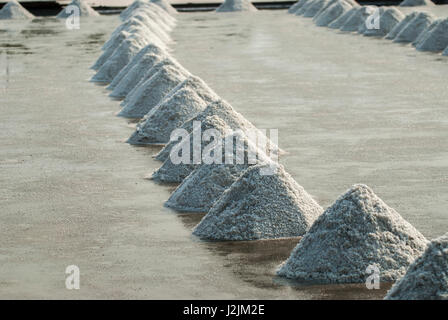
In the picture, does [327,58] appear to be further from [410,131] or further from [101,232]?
[101,232]

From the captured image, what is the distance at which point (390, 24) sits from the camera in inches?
1228

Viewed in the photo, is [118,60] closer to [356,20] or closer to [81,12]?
[356,20]

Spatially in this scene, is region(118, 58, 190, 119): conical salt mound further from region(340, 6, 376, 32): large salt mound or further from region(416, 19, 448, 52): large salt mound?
region(340, 6, 376, 32): large salt mound

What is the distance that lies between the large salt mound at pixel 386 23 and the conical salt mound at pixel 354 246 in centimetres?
2390

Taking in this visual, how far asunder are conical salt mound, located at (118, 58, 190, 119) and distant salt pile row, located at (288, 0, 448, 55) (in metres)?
9.98

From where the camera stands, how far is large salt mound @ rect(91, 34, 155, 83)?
21750 mm

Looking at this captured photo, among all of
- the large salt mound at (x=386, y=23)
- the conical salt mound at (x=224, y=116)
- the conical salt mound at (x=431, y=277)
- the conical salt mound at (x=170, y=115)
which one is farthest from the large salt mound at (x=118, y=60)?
the conical salt mound at (x=431, y=277)

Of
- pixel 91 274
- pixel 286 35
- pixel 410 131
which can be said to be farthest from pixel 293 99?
pixel 286 35

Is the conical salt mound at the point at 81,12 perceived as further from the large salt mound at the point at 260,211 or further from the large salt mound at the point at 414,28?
the large salt mound at the point at 260,211

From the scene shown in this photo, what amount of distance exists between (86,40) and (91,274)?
26508 mm

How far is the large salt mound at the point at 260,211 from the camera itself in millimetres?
8469

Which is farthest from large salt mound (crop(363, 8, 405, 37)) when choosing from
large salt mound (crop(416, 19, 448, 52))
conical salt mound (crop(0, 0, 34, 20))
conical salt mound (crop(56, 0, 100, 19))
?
conical salt mound (crop(0, 0, 34, 20))

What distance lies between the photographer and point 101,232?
8836 mm
